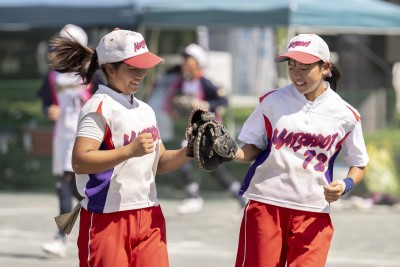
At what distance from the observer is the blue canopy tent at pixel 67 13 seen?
14.7 meters

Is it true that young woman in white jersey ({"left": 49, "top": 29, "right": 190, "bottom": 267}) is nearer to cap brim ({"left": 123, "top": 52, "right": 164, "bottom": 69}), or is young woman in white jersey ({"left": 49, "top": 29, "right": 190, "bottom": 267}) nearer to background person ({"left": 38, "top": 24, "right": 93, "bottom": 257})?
cap brim ({"left": 123, "top": 52, "right": 164, "bottom": 69})

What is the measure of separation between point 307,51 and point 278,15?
7524 millimetres

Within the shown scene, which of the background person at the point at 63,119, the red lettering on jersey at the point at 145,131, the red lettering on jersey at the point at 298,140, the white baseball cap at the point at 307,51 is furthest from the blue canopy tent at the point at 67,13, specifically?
the red lettering on jersey at the point at 145,131

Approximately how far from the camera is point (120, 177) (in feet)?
19.8

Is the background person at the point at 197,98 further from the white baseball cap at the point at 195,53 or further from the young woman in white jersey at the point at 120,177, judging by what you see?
the young woman in white jersey at the point at 120,177

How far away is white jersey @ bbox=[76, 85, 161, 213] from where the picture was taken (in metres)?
5.98

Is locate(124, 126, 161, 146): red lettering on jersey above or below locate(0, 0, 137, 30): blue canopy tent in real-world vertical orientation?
above

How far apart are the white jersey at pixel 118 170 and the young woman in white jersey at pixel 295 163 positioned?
0.57 meters

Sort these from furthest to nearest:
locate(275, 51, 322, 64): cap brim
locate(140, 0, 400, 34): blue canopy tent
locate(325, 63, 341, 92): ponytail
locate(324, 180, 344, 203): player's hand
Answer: locate(140, 0, 400, 34): blue canopy tent
locate(325, 63, 341, 92): ponytail
locate(275, 51, 322, 64): cap brim
locate(324, 180, 344, 203): player's hand

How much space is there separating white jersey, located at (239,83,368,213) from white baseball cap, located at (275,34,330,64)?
0.78 ft

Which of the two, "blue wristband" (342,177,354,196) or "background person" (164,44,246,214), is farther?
"background person" (164,44,246,214)

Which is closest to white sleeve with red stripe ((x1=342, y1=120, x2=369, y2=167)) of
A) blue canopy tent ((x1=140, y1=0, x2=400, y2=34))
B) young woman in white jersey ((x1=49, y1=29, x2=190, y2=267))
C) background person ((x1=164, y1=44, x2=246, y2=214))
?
young woman in white jersey ((x1=49, y1=29, x2=190, y2=267))

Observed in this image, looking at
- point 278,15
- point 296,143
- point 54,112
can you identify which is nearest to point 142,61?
point 296,143

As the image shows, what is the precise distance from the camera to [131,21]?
14656mm
